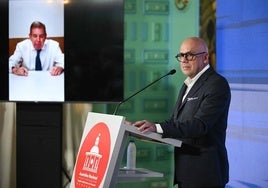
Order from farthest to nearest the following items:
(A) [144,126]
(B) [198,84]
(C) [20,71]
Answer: (C) [20,71] → (B) [198,84] → (A) [144,126]

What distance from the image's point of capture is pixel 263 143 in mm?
3467

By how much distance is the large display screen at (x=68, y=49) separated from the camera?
4.06 m

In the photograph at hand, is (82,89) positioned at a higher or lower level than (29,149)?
higher

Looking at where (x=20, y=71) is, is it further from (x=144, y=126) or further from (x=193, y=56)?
(x=144, y=126)

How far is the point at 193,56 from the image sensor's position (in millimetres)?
2885

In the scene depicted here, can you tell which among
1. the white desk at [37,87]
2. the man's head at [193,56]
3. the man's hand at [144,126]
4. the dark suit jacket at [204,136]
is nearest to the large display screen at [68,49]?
the white desk at [37,87]

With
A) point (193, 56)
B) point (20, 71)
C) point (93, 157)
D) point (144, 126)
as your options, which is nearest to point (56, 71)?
point (20, 71)

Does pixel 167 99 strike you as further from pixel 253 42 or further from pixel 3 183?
pixel 3 183

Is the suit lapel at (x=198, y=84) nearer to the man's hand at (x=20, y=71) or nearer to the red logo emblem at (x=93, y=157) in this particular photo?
the red logo emblem at (x=93, y=157)

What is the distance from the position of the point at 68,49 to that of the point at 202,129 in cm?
187

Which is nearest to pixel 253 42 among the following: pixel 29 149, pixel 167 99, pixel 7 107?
pixel 167 99

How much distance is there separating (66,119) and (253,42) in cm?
192

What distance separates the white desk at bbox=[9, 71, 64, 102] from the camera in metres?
4.18

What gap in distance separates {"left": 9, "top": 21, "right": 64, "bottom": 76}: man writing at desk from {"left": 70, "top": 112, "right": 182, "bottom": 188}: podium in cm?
152
